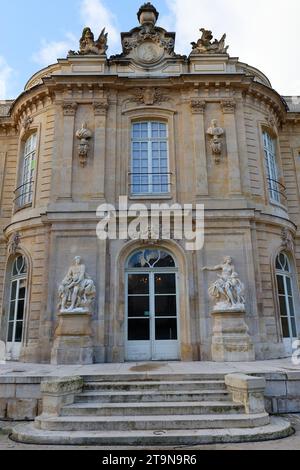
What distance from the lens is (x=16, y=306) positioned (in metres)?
10.4

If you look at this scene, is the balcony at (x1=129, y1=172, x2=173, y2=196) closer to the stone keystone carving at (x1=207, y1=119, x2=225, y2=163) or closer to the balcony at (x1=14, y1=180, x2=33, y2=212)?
the stone keystone carving at (x1=207, y1=119, x2=225, y2=163)

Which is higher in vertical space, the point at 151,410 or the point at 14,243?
the point at 14,243

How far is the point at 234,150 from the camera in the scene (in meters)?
10.5

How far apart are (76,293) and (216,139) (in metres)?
5.70

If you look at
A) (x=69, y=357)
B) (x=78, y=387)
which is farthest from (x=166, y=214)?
(x=78, y=387)

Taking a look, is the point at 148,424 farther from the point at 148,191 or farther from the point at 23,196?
the point at 23,196

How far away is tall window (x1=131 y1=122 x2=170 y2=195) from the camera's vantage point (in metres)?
10.5

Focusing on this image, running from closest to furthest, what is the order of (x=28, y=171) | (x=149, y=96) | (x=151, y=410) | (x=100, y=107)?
(x=151, y=410), (x=100, y=107), (x=149, y=96), (x=28, y=171)

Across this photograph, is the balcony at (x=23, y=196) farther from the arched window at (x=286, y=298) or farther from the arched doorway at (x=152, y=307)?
the arched window at (x=286, y=298)

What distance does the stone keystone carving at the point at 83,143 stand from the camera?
10.3 metres

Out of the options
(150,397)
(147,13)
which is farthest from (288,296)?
(147,13)

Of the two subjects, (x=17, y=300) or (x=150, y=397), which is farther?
(x=17, y=300)

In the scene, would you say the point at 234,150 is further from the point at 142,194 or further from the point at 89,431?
the point at 89,431

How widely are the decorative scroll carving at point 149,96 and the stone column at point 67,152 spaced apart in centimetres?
190
